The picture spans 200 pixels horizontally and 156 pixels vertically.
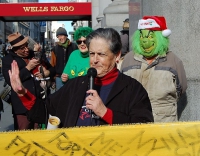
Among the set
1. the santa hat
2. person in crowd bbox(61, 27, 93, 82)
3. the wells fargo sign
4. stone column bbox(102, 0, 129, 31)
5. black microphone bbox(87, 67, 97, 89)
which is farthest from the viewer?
the wells fargo sign

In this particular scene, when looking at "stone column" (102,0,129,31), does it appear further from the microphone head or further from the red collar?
the microphone head

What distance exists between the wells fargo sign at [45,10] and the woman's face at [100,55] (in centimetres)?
2533

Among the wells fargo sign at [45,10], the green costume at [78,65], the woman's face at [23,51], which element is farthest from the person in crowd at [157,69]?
the wells fargo sign at [45,10]

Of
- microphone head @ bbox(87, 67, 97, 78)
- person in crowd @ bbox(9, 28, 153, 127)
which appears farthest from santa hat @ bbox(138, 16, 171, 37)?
microphone head @ bbox(87, 67, 97, 78)

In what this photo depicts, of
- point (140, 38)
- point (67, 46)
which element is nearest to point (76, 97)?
point (140, 38)

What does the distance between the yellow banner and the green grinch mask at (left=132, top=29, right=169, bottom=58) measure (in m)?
1.59

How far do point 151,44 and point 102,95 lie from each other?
4.58ft

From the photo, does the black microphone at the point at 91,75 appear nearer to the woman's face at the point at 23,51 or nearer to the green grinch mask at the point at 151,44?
the green grinch mask at the point at 151,44

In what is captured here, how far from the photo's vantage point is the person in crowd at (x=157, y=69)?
416 cm

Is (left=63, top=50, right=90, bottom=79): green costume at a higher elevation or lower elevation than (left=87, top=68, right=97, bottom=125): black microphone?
lower

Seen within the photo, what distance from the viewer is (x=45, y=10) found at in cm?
2856

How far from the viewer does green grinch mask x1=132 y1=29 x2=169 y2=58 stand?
4.21 metres

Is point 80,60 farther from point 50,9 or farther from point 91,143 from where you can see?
point 50,9

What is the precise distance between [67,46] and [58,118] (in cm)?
622
